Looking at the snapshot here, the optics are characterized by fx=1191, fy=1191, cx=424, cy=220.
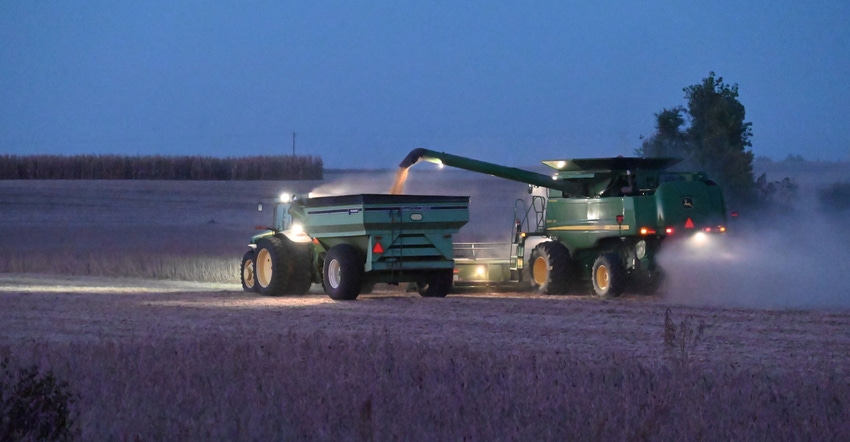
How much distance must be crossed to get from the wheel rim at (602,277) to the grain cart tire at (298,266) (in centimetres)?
598

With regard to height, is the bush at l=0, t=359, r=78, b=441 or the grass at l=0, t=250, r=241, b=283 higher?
the grass at l=0, t=250, r=241, b=283

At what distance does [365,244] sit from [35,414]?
1417 centimetres

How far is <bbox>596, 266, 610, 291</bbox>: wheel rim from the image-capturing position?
23578mm

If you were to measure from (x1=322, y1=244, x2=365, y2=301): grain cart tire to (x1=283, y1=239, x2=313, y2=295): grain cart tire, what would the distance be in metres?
1.36

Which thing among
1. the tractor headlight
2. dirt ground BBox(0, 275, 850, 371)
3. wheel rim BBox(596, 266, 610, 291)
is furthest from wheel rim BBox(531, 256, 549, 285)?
the tractor headlight

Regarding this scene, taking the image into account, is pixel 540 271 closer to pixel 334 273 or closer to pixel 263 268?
pixel 334 273

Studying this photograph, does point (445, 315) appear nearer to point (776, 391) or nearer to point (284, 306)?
point (284, 306)

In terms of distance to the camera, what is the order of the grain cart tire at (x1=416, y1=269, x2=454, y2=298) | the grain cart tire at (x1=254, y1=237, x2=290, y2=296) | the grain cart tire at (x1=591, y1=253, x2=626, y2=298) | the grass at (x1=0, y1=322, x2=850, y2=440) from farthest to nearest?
the grain cart tire at (x1=254, y1=237, x2=290, y2=296) < the grain cart tire at (x1=416, y1=269, x2=454, y2=298) < the grain cart tire at (x1=591, y1=253, x2=626, y2=298) < the grass at (x1=0, y1=322, x2=850, y2=440)

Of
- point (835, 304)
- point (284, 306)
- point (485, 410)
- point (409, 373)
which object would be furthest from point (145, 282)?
point (485, 410)

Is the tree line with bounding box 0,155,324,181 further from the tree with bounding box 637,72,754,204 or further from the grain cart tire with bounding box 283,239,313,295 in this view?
the grain cart tire with bounding box 283,239,313,295

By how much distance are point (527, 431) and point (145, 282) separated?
22.6 metres

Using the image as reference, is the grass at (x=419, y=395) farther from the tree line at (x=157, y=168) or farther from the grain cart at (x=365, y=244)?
the tree line at (x=157, y=168)

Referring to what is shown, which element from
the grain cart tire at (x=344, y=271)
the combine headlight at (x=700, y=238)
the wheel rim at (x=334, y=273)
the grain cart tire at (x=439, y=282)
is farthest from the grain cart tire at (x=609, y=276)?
the wheel rim at (x=334, y=273)

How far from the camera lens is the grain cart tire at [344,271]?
2312cm
